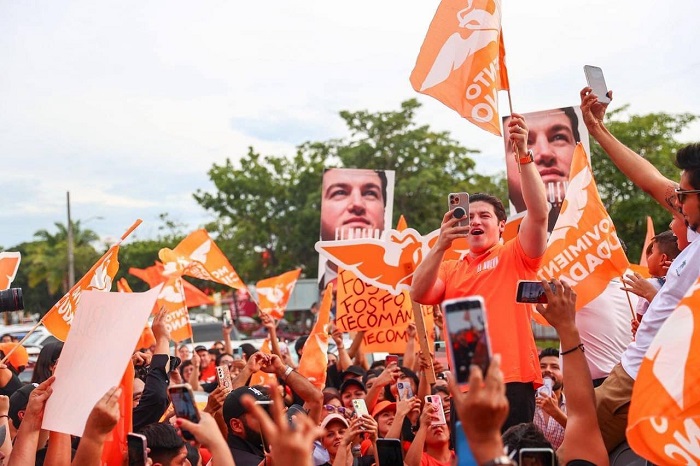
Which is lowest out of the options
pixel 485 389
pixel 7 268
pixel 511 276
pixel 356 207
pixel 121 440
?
pixel 121 440

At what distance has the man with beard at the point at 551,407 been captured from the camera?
398 centimetres

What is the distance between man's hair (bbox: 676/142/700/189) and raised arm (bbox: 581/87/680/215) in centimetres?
43

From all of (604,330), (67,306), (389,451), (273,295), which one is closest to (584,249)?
(604,330)

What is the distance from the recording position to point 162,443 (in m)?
4.15

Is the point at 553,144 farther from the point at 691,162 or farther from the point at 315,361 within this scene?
the point at 691,162

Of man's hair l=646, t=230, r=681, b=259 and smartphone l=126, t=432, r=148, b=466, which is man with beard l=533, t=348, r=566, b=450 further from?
smartphone l=126, t=432, r=148, b=466

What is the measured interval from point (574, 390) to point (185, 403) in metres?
1.37

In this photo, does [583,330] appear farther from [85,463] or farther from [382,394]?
[85,463]

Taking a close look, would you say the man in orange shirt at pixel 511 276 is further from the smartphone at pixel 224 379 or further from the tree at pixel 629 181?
the tree at pixel 629 181

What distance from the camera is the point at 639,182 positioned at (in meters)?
4.20

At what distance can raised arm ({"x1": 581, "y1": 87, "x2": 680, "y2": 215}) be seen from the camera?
4.03 metres

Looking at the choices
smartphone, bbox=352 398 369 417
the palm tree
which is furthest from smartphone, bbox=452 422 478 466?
the palm tree

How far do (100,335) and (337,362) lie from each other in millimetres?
6174

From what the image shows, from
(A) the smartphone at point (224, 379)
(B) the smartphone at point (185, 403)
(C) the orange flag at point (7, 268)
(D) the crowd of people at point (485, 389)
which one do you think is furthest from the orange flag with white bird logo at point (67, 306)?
(B) the smartphone at point (185, 403)
